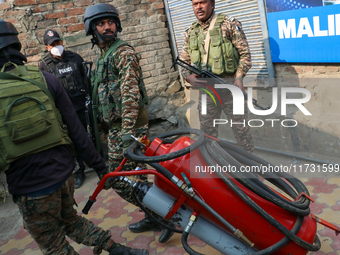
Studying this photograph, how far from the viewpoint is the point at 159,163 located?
75.4 inches

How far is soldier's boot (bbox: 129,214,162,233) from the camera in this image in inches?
110

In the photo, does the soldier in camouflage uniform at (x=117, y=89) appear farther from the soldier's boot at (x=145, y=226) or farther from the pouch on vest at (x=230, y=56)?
the pouch on vest at (x=230, y=56)

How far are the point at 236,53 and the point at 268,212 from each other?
6.18ft

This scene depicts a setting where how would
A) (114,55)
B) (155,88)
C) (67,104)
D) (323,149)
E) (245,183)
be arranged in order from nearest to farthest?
(245,183) → (67,104) → (114,55) → (323,149) → (155,88)

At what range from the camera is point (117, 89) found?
2656 mm

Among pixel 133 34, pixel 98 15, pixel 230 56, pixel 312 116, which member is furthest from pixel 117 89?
pixel 133 34

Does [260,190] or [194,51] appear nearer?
[260,190]

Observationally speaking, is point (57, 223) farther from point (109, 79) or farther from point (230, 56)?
point (230, 56)

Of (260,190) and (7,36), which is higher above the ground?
(7,36)

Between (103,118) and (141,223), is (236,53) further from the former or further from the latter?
(141,223)

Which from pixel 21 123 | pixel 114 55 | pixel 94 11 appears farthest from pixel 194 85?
pixel 21 123

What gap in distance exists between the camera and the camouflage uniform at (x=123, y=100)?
2.51m

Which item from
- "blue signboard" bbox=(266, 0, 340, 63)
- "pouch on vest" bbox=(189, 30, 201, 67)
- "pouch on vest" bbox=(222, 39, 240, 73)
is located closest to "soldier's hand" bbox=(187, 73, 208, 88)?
"pouch on vest" bbox=(189, 30, 201, 67)

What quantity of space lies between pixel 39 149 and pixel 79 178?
2.40 metres
